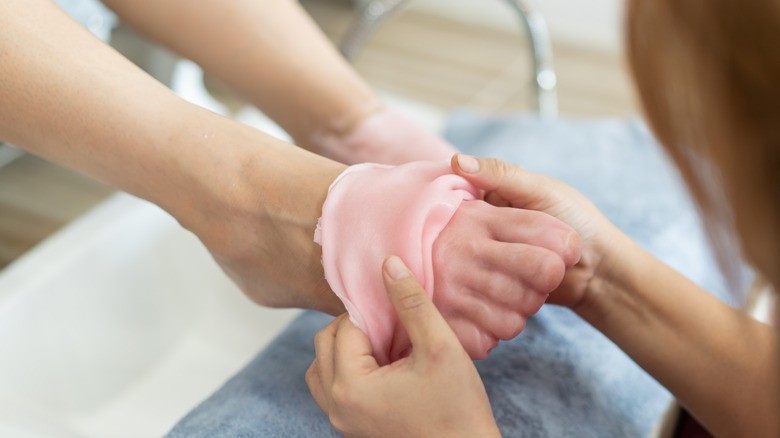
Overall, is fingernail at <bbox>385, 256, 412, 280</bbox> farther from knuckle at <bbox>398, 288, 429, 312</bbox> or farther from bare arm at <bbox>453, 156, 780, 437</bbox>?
bare arm at <bbox>453, 156, 780, 437</bbox>

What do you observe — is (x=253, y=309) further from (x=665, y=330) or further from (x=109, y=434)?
(x=665, y=330)

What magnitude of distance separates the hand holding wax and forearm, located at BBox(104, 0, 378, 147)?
268 millimetres

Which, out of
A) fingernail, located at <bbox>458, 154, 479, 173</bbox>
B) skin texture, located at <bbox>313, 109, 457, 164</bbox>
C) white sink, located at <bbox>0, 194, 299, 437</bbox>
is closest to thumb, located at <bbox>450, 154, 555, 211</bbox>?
fingernail, located at <bbox>458, 154, 479, 173</bbox>

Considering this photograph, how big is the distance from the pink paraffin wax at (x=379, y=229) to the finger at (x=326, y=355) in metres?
0.03

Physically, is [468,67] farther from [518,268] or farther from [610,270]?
[518,268]

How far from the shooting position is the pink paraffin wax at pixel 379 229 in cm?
61

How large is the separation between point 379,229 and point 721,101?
13.2 inches

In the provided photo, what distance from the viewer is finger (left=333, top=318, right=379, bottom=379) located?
0.56m

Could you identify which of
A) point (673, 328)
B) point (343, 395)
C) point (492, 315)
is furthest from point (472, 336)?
point (673, 328)

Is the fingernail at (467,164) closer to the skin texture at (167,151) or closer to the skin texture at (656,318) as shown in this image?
the skin texture at (656,318)

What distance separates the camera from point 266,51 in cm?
90

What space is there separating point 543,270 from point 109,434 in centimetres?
60

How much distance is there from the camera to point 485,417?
57 cm

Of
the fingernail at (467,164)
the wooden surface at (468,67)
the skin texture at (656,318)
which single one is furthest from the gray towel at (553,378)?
the wooden surface at (468,67)
